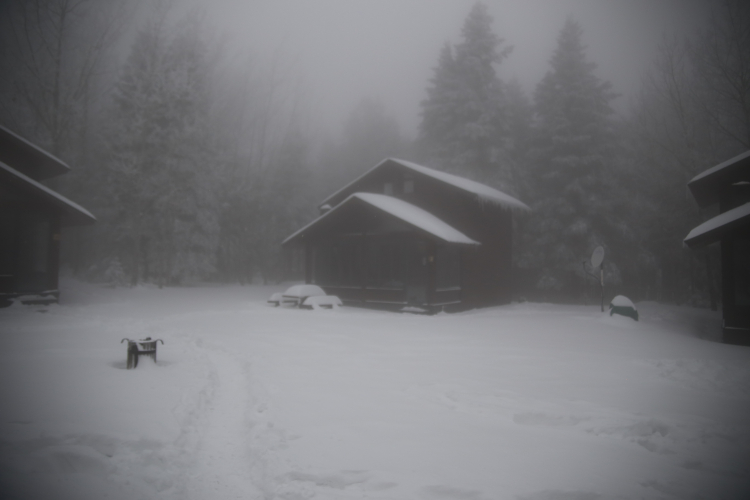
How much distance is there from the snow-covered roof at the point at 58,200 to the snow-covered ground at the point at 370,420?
8.15 metres

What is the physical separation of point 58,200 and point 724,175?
76.4 ft

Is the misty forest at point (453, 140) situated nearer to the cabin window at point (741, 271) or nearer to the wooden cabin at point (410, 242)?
the wooden cabin at point (410, 242)

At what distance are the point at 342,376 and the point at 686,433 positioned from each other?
4.81m

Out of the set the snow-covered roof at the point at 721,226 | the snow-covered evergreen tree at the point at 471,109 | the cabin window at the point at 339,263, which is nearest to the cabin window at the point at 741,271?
the snow-covered roof at the point at 721,226

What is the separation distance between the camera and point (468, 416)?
5707mm

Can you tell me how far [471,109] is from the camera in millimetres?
31875

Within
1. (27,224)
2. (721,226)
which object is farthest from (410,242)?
(27,224)

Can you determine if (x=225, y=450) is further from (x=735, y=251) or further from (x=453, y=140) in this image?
(x=453, y=140)

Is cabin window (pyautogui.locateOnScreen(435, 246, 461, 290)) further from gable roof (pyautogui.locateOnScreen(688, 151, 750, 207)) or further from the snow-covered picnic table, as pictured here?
gable roof (pyautogui.locateOnScreen(688, 151, 750, 207))

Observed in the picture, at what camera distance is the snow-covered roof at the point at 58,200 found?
16.0 meters

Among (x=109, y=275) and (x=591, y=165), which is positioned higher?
(x=591, y=165)

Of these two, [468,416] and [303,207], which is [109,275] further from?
[468,416]

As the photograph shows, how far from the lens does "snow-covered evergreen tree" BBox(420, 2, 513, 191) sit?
1225 inches

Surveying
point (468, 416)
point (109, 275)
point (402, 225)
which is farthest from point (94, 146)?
point (468, 416)
